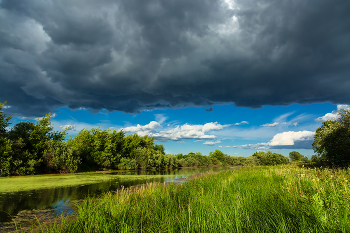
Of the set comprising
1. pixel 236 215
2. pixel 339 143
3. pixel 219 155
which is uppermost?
pixel 339 143

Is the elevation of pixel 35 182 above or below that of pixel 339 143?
below

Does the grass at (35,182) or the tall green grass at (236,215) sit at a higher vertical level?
the tall green grass at (236,215)

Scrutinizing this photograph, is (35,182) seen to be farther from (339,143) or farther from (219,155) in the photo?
(219,155)

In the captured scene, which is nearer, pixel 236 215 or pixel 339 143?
pixel 236 215

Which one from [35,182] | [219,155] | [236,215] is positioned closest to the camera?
[236,215]

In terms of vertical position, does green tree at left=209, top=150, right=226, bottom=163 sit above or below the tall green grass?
below

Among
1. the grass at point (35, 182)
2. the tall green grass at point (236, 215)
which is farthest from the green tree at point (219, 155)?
the tall green grass at point (236, 215)

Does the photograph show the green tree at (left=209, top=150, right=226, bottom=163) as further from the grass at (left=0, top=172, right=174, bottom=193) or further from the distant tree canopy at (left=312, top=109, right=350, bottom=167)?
the grass at (left=0, top=172, right=174, bottom=193)

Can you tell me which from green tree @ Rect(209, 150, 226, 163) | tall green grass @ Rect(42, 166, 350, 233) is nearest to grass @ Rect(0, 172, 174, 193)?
tall green grass @ Rect(42, 166, 350, 233)

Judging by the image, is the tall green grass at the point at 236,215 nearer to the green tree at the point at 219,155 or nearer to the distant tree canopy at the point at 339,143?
the distant tree canopy at the point at 339,143

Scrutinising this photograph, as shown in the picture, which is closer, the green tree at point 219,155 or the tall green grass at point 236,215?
the tall green grass at point 236,215

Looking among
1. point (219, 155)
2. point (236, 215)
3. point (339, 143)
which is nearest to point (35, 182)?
point (236, 215)

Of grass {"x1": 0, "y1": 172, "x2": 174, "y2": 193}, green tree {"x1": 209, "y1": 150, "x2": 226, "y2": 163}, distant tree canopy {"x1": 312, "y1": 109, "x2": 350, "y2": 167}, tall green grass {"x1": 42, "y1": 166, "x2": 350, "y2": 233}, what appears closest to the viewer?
tall green grass {"x1": 42, "y1": 166, "x2": 350, "y2": 233}

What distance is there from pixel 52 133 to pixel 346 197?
33.5 meters
